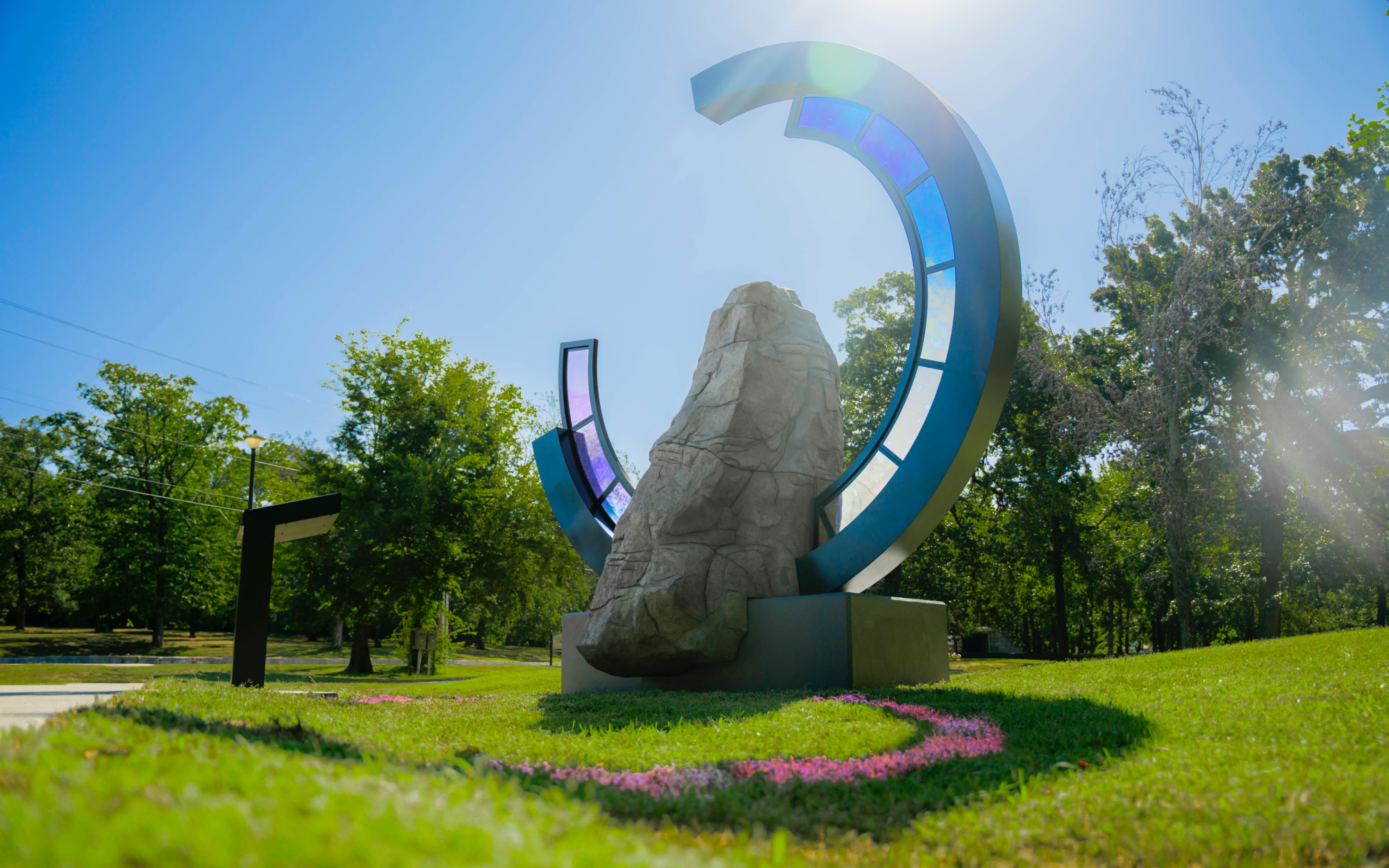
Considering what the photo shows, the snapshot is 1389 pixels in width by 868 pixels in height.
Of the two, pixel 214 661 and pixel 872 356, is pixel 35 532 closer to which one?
pixel 214 661

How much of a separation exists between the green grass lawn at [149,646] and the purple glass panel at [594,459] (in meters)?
15.8

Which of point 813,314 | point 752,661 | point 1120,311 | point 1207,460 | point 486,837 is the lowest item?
point 752,661

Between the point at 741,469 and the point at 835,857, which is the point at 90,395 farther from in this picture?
the point at 835,857

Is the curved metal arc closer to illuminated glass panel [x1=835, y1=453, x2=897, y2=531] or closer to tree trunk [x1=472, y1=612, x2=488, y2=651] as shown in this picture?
illuminated glass panel [x1=835, y1=453, x2=897, y2=531]

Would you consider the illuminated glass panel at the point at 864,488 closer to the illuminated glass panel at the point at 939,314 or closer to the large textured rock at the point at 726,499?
the large textured rock at the point at 726,499

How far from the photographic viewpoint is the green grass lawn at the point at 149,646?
1220 inches

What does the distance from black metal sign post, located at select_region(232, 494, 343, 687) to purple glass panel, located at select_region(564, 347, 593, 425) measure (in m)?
5.11

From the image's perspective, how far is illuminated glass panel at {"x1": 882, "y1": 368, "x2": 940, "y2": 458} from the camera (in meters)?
10.6

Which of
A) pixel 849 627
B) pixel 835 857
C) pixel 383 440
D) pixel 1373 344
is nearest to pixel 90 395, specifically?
pixel 383 440

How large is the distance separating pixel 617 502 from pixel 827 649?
586 cm

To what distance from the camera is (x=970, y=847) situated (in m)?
3.16

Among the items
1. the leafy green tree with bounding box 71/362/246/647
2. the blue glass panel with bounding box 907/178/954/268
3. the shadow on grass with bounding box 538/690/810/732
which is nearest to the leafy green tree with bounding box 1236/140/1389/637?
the blue glass panel with bounding box 907/178/954/268

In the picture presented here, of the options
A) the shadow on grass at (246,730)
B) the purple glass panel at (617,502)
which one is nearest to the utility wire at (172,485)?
the purple glass panel at (617,502)

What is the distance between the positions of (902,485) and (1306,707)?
16.7 ft
